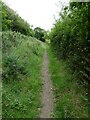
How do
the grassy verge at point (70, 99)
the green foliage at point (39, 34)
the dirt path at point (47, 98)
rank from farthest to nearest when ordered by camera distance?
the green foliage at point (39, 34) < the dirt path at point (47, 98) < the grassy verge at point (70, 99)

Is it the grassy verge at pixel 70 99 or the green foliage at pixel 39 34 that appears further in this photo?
the green foliage at pixel 39 34

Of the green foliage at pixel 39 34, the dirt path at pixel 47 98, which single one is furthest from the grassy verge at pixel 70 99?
the green foliage at pixel 39 34

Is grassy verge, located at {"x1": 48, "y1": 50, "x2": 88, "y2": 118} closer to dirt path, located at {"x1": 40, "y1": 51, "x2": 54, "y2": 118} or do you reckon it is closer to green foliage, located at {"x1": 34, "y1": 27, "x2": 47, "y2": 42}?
dirt path, located at {"x1": 40, "y1": 51, "x2": 54, "y2": 118}

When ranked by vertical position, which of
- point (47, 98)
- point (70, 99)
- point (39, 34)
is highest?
point (39, 34)

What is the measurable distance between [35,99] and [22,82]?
2126mm

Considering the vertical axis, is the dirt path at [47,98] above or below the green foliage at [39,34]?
below

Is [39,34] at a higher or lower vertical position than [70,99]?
higher

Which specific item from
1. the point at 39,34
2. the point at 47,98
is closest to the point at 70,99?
the point at 47,98

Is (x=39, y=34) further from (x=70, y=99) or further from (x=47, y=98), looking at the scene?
(x=70, y=99)

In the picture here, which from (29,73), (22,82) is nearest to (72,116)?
(22,82)

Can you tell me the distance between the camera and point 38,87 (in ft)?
39.7

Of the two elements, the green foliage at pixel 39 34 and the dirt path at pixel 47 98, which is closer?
the dirt path at pixel 47 98

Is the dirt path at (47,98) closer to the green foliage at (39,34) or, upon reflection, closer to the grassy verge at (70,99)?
the grassy verge at (70,99)

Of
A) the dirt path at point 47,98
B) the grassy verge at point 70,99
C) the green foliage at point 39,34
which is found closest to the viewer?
the grassy verge at point 70,99
